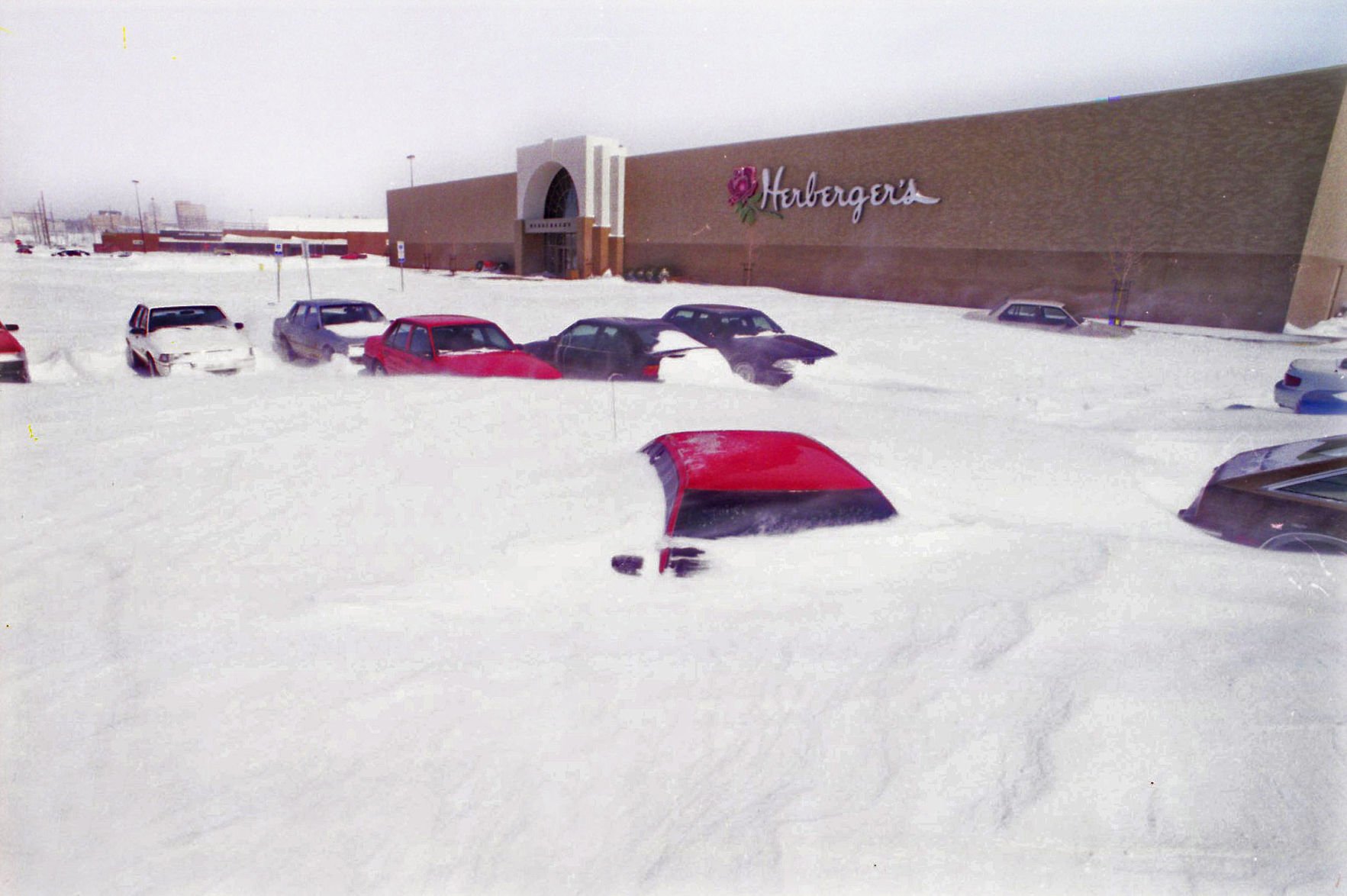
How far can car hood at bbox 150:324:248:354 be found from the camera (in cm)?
1070

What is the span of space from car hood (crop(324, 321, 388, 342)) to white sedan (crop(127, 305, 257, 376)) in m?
1.36

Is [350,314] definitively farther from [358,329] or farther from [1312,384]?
[1312,384]

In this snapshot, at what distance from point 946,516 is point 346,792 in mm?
3789

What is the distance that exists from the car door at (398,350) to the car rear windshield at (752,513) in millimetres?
6668

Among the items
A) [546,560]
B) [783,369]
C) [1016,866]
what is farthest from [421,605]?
[783,369]

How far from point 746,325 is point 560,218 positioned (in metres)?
29.9

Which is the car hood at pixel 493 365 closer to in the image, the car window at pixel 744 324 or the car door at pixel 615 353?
the car door at pixel 615 353

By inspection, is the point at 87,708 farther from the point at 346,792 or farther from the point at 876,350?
the point at 876,350

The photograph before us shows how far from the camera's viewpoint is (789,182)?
93.8ft

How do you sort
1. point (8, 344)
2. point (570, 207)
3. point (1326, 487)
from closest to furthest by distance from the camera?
point (1326, 487), point (8, 344), point (570, 207)

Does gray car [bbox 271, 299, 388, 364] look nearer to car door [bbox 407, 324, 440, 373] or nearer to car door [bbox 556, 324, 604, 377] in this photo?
car door [bbox 407, 324, 440, 373]

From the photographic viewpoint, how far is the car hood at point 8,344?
947cm

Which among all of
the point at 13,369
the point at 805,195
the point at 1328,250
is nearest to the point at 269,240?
the point at 805,195

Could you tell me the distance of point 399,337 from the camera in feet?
32.7
